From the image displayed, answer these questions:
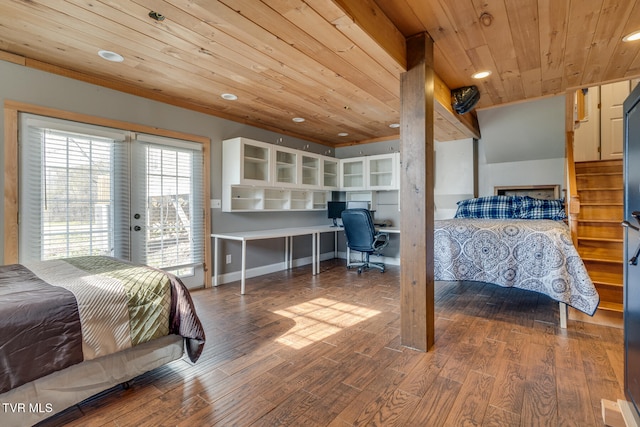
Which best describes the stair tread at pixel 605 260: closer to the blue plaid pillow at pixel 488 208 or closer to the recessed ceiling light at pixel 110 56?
the blue plaid pillow at pixel 488 208

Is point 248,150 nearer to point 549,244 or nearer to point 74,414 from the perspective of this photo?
point 74,414

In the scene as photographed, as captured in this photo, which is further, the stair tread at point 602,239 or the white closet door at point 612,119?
the white closet door at point 612,119

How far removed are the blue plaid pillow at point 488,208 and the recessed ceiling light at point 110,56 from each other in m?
4.38

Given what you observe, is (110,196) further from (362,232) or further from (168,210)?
(362,232)

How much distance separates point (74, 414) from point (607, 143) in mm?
6374

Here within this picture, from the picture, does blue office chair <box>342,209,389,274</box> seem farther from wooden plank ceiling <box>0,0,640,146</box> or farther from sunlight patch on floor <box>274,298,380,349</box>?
wooden plank ceiling <box>0,0,640,146</box>

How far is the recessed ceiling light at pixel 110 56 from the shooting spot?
238 cm

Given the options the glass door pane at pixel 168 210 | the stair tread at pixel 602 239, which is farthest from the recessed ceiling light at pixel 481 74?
the glass door pane at pixel 168 210

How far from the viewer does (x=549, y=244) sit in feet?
8.49

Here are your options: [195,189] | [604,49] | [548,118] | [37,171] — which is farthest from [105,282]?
[548,118]

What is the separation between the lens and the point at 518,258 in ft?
9.17

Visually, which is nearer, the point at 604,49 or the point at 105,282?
the point at 105,282

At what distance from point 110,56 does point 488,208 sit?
454 centimetres

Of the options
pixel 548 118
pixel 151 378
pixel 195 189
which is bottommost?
pixel 151 378
